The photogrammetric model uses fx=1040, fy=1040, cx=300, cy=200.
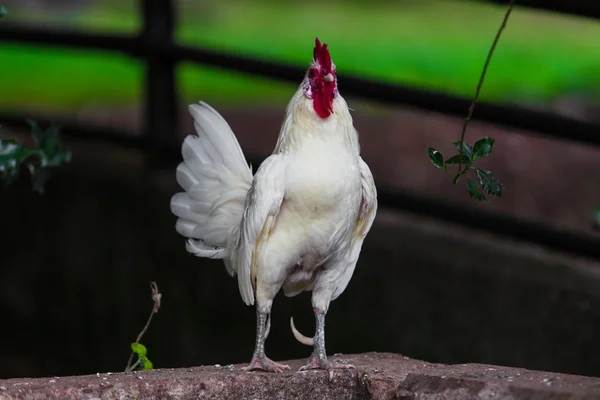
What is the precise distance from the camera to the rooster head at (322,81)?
262cm

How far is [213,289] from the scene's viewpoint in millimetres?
4508

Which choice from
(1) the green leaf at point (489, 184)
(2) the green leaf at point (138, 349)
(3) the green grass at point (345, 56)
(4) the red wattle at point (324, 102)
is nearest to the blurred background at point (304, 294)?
(3) the green grass at point (345, 56)

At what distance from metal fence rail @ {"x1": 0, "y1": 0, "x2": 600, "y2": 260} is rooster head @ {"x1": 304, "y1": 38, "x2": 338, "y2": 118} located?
1326 millimetres

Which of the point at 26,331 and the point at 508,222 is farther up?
the point at 508,222

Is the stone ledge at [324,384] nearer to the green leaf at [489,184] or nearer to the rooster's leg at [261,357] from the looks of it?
the rooster's leg at [261,357]

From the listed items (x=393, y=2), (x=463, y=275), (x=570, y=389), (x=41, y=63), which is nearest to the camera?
(x=570, y=389)

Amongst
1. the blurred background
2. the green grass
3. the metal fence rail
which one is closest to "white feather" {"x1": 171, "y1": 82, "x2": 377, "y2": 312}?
the blurred background

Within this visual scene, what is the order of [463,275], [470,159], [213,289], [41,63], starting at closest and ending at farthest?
[470,159] < [463,275] < [213,289] < [41,63]

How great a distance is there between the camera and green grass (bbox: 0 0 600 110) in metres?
9.14

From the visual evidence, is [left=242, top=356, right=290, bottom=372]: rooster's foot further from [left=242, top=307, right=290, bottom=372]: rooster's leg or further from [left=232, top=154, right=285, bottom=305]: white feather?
[left=232, top=154, right=285, bottom=305]: white feather

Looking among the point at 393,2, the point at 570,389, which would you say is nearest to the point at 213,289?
the point at 570,389

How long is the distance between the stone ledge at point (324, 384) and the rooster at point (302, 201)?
8 cm

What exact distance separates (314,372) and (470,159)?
0.68m

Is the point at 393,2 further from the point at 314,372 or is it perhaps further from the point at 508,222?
the point at 314,372
